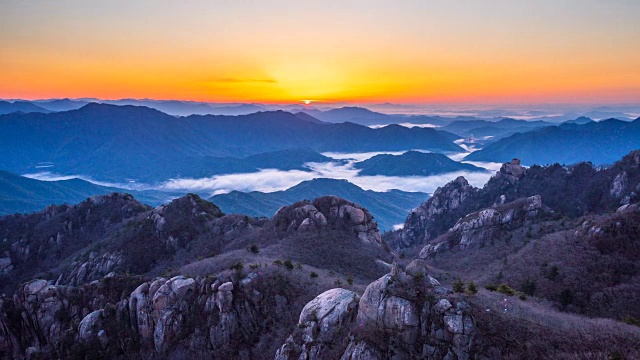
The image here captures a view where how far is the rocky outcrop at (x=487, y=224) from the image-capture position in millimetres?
68812

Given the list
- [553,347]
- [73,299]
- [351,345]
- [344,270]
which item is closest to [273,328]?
[351,345]

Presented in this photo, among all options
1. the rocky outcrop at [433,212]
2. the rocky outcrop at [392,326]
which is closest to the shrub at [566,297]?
the rocky outcrop at [392,326]

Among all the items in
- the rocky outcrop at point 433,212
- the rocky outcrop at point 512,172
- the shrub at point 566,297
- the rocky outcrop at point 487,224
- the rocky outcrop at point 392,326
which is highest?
the rocky outcrop at point 392,326

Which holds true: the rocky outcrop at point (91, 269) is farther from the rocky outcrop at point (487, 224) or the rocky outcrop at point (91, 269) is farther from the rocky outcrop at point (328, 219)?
the rocky outcrop at point (487, 224)

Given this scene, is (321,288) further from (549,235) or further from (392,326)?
(549,235)

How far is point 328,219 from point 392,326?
32317 mm

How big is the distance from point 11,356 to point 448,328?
43.3 meters

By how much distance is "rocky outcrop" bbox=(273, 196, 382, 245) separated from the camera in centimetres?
5338

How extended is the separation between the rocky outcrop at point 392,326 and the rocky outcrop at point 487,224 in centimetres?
4888

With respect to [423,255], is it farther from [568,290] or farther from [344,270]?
[568,290]

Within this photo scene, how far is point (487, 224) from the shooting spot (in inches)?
2758

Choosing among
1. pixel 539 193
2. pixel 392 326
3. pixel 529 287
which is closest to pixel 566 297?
pixel 529 287

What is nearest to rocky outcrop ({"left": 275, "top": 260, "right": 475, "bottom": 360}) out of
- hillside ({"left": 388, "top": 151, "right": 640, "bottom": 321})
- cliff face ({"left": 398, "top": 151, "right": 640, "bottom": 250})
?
hillside ({"left": 388, "top": 151, "right": 640, "bottom": 321})

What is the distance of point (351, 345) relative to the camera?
23.0 metres
